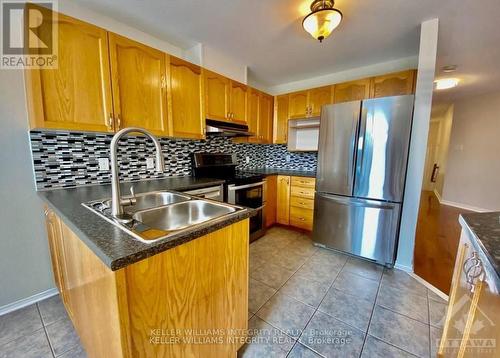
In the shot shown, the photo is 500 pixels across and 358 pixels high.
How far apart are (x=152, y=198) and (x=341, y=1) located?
7.17ft

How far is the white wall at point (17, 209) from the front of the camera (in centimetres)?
144

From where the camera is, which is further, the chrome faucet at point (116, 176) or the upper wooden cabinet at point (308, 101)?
the upper wooden cabinet at point (308, 101)

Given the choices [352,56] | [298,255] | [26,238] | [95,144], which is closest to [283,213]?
[298,255]

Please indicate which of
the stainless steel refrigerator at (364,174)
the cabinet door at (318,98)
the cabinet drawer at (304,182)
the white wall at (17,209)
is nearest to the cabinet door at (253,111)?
the cabinet door at (318,98)

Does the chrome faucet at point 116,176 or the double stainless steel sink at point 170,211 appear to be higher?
the chrome faucet at point 116,176

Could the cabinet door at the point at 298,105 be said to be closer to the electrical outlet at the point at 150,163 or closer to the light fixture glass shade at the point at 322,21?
the light fixture glass shade at the point at 322,21

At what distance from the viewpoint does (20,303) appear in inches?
61.9

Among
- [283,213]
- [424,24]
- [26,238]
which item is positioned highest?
[424,24]

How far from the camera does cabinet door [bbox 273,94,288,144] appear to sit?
336 cm

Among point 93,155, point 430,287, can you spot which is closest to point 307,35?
point 93,155

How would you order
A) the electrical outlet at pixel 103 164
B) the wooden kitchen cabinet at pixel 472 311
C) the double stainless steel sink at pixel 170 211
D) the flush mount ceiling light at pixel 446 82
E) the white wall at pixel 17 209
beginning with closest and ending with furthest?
1. the wooden kitchen cabinet at pixel 472 311
2. the double stainless steel sink at pixel 170 211
3. the white wall at pixel 17 209
4. the electrical outlet at pixel 103 164
5. the flush mount ceiling light at pixel 446 82

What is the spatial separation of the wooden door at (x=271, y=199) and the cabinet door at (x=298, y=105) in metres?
1.06

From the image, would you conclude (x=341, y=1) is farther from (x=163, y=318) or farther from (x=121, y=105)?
(x=163, y=318)

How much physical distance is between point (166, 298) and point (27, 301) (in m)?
1.77
